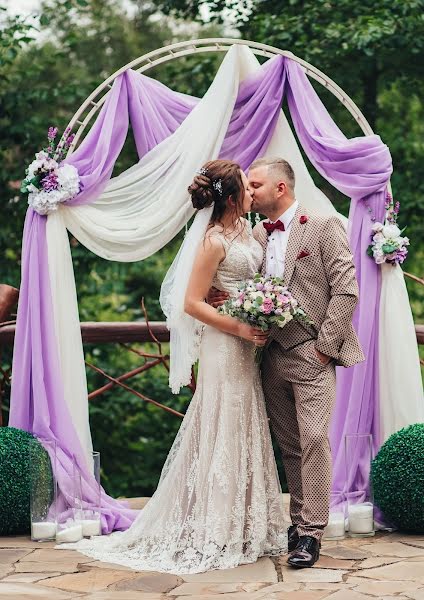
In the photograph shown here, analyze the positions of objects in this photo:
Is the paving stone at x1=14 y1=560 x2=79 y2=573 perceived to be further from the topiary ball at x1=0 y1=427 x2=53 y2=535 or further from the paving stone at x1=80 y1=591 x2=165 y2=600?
the topiary ball at x1=0 y1=427 x2=53 y2=535

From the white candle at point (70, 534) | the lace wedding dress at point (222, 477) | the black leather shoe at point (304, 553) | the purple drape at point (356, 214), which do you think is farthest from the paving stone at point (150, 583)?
the purple drape at point (356, 214)

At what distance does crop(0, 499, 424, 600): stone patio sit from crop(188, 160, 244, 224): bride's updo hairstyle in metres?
1.48

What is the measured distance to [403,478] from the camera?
470cm

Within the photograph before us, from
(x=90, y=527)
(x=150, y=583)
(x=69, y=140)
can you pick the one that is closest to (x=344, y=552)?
(x=150, y=583)

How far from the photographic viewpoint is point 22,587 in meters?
3.95

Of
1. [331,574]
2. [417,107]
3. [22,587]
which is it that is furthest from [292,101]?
[417,107]

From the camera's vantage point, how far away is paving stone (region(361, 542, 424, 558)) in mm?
4449

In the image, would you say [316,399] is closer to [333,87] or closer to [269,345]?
[269,345]

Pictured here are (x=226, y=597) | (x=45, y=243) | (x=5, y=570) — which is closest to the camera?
(x=226, y=597)

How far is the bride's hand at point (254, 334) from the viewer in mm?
4238

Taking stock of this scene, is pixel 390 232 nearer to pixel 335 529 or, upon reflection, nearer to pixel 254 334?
pixel 254 334

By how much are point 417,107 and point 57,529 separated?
18.0 feet

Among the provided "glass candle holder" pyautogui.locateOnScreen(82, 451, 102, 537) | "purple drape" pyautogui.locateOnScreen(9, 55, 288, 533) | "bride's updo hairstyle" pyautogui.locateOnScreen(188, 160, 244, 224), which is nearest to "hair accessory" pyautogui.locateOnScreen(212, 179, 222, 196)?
"bride's updo hairstyle" pyautogui.locateOnScreen(188, 160, 244, 224)

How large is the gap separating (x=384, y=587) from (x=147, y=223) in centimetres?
205
